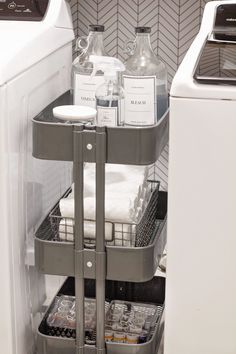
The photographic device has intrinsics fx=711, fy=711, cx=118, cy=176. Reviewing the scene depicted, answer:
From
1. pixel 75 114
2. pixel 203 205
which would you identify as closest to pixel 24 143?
pixel 75 114

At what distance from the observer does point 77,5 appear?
2693 mm

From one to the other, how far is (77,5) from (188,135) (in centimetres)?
114

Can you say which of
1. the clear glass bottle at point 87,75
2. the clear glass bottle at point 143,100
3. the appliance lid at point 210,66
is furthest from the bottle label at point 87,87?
the appliance lid at point 210,66

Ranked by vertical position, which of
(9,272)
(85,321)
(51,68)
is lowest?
(85,321)

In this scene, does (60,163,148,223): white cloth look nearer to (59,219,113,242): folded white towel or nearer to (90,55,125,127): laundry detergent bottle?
(59,219,113,242): folded white towel

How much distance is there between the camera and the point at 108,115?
1.99 m

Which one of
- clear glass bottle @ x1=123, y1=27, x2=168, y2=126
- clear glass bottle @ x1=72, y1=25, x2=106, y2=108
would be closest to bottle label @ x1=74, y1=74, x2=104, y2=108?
clear glass bottle @ x1=72, y1=25, x2=106, y2=108

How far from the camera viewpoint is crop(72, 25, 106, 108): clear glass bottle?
210cm

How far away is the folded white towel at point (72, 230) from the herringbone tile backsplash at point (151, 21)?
907 millimetres

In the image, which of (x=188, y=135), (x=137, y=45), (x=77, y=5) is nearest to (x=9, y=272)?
(x=188, y=135)

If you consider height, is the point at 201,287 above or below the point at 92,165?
below

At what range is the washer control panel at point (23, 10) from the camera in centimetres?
234

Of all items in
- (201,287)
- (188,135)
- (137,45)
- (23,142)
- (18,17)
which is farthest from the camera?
(18,17)

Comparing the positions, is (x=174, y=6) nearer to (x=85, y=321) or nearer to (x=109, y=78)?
(x=109, y=78)
